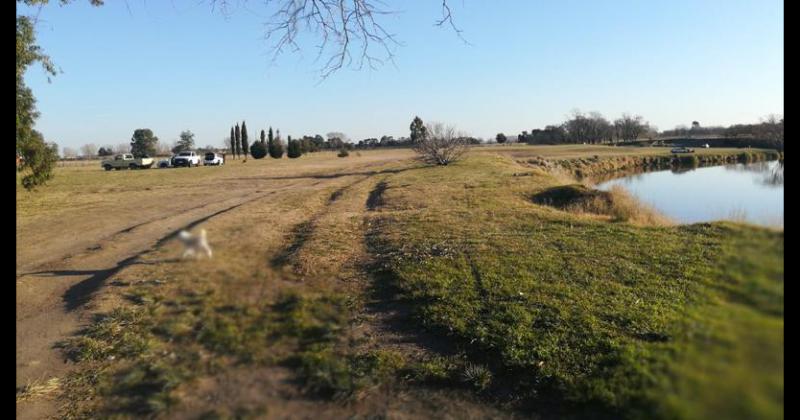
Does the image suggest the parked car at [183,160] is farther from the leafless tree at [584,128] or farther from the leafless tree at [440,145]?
the leafless tree at [584,128]

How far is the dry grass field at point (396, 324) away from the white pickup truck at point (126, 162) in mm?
43883

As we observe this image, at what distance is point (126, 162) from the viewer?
5191 centimetres

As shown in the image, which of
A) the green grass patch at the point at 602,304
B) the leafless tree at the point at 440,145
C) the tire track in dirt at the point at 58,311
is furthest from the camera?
the leafless tree at the point at 440,145

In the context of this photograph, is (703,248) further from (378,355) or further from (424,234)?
(378,355)

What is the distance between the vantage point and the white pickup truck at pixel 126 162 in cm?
5033

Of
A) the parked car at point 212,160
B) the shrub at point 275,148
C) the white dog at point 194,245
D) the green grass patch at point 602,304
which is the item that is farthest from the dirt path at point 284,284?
the shrub at point 275,148

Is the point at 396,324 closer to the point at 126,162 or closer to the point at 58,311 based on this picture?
the point at 58,311

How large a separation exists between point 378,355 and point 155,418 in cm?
297

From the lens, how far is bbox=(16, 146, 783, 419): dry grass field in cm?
169

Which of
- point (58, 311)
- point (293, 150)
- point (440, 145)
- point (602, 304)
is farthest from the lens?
point (293, 150)

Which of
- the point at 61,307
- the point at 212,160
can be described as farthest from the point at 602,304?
the point at 212,160

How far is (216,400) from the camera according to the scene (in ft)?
5.96

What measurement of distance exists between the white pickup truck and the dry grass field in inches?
1728

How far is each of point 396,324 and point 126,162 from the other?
5499cm
